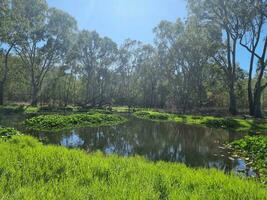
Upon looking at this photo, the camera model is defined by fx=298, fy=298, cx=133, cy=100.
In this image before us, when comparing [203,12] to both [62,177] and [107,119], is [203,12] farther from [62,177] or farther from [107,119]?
[62,177]

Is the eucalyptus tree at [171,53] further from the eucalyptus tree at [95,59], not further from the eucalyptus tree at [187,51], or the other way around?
the eucalyptus tree at [95,59]

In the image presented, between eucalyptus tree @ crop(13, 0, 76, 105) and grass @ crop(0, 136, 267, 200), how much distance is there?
146 ft

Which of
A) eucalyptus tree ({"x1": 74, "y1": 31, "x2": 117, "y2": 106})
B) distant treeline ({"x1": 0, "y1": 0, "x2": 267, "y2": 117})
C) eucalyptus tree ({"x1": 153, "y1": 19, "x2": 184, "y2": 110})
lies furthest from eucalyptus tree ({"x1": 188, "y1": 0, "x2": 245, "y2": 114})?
eucalyptus tree ({"x1": 74, "y1": 31, "x2": 117, "y2": 106})

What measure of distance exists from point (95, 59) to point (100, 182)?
65.0 meters

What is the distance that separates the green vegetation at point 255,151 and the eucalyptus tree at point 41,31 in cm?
4215

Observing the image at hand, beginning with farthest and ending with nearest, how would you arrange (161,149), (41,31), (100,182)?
(41,31)
(161,149)
(100,182)

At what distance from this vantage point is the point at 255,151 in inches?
551

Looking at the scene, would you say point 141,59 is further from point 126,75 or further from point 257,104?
point 257,104

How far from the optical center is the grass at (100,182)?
239 inches

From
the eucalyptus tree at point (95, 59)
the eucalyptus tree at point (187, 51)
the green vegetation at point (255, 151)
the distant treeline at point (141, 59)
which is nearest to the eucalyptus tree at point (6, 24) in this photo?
the distant treeline at point (141, 59)

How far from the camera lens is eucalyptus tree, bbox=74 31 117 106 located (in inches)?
2638

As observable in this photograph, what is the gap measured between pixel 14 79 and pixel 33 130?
174 ft

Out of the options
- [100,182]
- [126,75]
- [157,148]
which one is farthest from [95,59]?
[100,182]

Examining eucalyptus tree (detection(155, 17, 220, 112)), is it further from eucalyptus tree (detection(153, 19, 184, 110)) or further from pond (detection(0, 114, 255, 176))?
pond (detection(0, 114, 255, 176))
